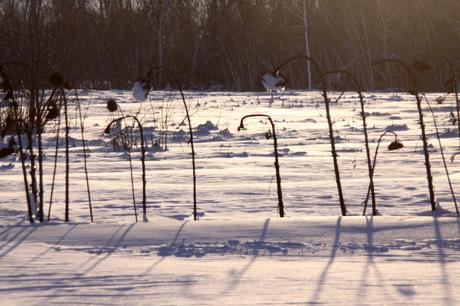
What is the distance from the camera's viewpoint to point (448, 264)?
7.53 feet

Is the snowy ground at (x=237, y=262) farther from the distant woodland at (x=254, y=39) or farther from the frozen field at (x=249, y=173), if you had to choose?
the distant woodland at (x=254, y=39)

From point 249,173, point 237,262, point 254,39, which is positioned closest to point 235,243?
point 237,262

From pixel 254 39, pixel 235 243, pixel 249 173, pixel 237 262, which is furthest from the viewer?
pixel 254 39

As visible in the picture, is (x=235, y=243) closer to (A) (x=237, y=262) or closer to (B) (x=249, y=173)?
(A) (x=237, y=262)

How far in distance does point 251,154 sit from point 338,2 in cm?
2070

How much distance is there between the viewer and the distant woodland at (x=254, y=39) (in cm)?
2477

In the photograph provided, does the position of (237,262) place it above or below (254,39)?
below

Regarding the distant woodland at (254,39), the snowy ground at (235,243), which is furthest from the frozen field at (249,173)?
the distant woodland at (254,39)

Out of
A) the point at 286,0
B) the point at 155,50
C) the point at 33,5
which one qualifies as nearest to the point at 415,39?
the point at 286,0

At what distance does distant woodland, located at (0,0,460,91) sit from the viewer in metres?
24.8

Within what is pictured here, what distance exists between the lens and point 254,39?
991 inches

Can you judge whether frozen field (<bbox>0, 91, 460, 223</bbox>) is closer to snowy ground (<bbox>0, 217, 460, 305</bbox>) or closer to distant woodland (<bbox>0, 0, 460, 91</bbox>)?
snowy ground (<bbox>0, 217, 460, 305</bbox>)

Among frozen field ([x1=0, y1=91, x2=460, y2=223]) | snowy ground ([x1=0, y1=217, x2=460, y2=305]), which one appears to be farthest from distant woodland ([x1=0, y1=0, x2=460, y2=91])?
snowy ground ([x1=0, y1=217, x2=460, y2=305])

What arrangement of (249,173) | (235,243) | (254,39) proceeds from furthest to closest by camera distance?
(254,39), (249,173), (235,243)
